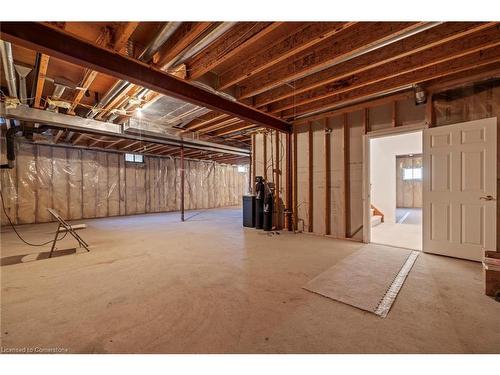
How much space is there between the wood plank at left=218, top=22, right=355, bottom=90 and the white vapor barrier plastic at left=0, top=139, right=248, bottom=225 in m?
6.79

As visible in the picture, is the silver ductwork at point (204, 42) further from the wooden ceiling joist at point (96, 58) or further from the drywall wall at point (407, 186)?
the drywall wall at point (407, 186)

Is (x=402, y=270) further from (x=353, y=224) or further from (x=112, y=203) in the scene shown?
(x=112, y=203)

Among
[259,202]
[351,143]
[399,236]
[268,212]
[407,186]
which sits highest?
[351,143]

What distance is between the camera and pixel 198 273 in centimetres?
266

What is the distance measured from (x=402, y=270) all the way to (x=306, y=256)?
47.1 inches

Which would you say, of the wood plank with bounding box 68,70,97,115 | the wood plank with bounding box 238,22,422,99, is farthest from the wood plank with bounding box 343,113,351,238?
the wood plank with bounding box 68,70,97,115

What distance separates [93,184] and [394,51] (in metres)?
8.96

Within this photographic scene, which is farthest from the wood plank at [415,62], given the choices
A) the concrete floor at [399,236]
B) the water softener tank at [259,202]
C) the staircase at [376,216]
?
the staircase at [376,216]

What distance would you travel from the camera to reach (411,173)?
10.2 meters

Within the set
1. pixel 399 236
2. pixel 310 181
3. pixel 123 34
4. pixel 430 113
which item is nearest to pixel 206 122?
pixel 310 181

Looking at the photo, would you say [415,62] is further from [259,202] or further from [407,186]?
[407,186]

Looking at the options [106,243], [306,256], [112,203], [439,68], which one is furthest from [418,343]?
[112,203]

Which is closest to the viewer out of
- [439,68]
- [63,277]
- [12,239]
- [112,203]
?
[63,277]

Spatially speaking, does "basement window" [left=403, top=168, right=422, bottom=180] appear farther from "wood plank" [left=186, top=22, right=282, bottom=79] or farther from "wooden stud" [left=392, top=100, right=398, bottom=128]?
"wood plank" [left=186, top=22, right=282, bottom=79]
